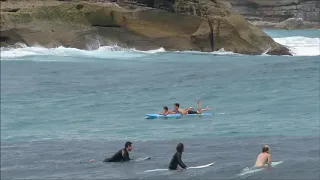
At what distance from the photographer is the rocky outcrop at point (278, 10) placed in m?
128

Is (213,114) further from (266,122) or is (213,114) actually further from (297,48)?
(297,48)

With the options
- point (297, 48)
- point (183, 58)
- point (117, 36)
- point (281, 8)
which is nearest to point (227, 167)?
point (183, 58)

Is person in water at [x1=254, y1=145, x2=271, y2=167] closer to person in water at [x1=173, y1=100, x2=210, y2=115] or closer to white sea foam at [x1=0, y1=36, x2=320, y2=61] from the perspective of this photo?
person in water at [x1=173, y1=100, x2=210, y2=115]

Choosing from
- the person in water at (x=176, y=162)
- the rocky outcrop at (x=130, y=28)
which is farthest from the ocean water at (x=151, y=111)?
the rocky outcrop at (x=130, y=28)

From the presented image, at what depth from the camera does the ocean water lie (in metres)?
22.9

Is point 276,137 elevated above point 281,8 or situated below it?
below

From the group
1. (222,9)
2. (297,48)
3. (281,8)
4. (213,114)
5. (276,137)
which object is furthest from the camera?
(281,8)

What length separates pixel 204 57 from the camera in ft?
184

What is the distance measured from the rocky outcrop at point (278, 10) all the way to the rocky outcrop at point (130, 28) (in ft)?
224

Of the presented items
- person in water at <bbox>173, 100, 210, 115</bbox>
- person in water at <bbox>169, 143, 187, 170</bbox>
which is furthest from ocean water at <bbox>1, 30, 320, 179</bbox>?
person in water at <bbox>173, 100, 210, 115</bbox>

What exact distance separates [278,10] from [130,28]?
76.0 metres

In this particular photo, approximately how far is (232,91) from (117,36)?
19.0m

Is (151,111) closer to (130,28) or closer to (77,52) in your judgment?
(77,52)

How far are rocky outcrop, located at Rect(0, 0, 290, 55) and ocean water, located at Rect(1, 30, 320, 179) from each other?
104 centimetres
